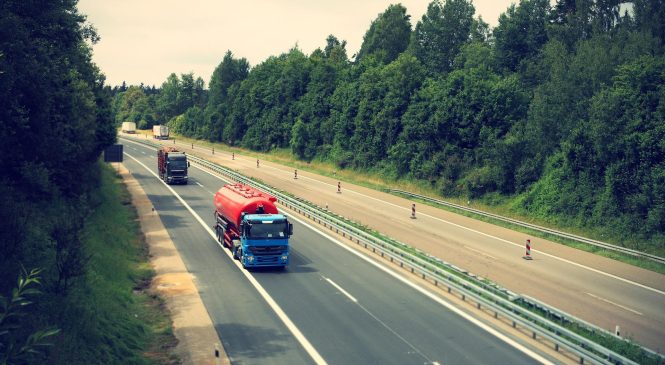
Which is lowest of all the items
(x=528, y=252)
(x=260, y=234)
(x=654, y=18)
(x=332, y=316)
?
(x=332, y=316)

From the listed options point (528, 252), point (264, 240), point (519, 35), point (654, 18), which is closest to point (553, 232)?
point (528, 252)

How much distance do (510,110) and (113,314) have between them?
46.4m

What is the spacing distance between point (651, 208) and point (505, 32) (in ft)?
137

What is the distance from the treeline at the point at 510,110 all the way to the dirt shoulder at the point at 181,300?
29279mm

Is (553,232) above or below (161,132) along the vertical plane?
below

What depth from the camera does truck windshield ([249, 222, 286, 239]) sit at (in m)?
26.5

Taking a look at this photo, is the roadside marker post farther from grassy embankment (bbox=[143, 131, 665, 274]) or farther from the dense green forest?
the dense green forest

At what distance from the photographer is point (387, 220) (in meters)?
42.6

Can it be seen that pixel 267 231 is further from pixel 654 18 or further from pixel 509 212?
pixel 654 18

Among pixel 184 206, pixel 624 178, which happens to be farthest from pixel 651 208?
pixel 184 206

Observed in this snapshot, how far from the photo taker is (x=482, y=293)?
22062mm

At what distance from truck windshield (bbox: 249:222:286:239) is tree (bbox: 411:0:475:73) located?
228ft

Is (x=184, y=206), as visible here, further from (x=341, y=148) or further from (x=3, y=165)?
(x=341, y=148)

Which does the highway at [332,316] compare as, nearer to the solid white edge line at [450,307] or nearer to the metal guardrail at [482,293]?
the solid white edge line at [450,307]
